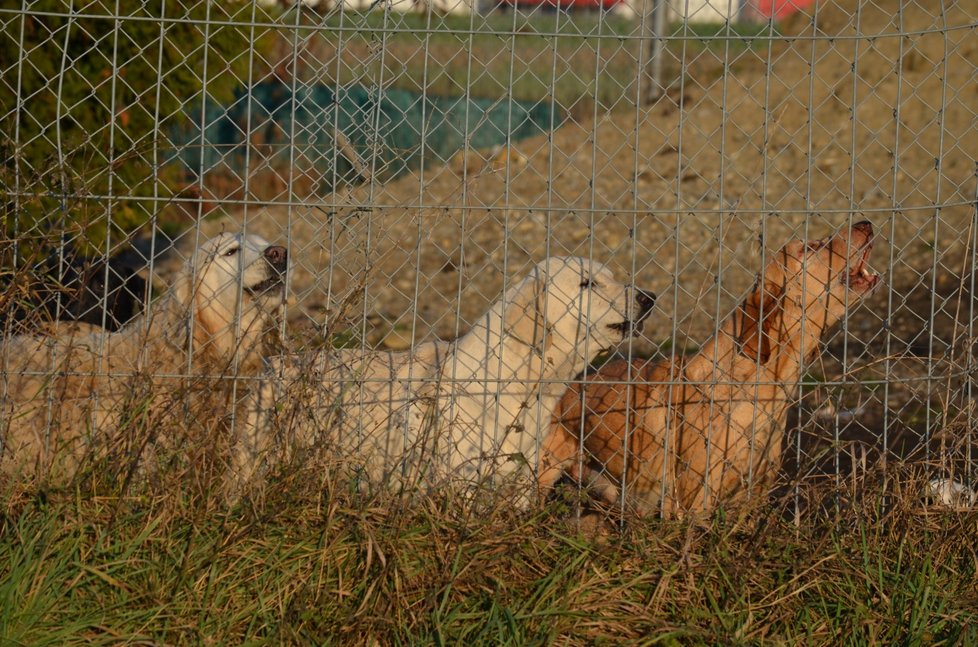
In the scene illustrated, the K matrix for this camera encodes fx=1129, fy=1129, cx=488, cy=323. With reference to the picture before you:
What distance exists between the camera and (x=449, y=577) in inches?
124

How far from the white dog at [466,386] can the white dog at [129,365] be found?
0.89 feet

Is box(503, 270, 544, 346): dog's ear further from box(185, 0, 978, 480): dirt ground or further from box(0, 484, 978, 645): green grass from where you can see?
box(185, 0, 978, 480): dirt ground

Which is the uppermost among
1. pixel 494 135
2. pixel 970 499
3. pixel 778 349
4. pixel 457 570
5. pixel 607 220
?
pixel 494 135

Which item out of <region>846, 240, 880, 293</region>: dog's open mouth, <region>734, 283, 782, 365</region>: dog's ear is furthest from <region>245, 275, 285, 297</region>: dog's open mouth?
<region>846, 240, 880, 293</region>: dog's open mouth

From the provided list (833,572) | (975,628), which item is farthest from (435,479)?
(975,628)

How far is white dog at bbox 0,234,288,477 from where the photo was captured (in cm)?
341

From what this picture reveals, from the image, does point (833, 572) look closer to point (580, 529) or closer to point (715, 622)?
point (715, 622)

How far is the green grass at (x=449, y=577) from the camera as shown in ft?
9.93

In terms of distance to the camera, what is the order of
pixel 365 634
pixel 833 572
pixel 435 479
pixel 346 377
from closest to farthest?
1. pixel 365 634
2. pixel 833 572
3. pixel 435 479
4. pixel 346 377

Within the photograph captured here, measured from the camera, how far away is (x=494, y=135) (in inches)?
490

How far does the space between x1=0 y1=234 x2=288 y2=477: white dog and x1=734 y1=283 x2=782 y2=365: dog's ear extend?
66.2 inches

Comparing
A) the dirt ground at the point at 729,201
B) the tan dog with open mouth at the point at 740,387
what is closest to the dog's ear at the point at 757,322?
the tan dog with open mouth at the point at 740,387

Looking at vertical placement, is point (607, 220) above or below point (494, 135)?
below

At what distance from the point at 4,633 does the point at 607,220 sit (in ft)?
26.8
